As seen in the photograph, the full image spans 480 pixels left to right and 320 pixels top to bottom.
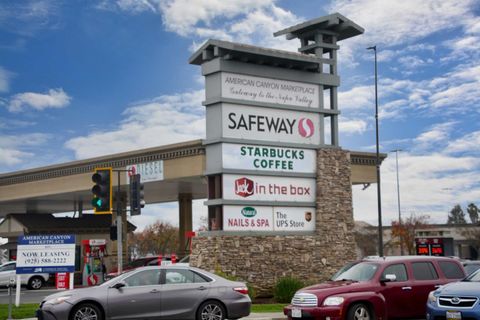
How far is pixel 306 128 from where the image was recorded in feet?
85.4

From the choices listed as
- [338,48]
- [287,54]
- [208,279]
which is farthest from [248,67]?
[208,279]

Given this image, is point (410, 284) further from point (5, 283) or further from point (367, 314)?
point (5, 283)

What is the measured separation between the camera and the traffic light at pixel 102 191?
20469mm

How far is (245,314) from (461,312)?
17.9ft

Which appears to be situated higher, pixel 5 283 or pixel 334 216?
pixel 334 216

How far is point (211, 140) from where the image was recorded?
77.9 feet

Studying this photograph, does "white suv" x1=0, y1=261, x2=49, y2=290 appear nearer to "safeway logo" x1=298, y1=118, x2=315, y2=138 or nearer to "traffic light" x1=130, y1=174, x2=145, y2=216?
"traffic light" x1=130, y1=174, x2=145, y2=216

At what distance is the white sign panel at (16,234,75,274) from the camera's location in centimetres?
2044

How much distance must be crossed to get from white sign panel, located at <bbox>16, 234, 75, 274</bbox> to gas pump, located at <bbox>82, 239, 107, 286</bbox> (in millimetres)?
15083

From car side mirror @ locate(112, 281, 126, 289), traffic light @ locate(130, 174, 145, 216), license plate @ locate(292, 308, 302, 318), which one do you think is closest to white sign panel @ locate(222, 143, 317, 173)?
traffic light @ locate(130, 174, 145, 216)

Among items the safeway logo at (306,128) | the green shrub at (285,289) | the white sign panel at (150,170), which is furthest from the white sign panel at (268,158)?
the white sign panel at (150,170)

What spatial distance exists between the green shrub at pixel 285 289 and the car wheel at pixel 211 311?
7031 millimetres

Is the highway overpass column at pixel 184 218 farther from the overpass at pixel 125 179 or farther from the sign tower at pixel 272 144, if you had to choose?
the sign tower at pixel 272 144

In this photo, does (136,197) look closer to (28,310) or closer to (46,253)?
(46,253)
